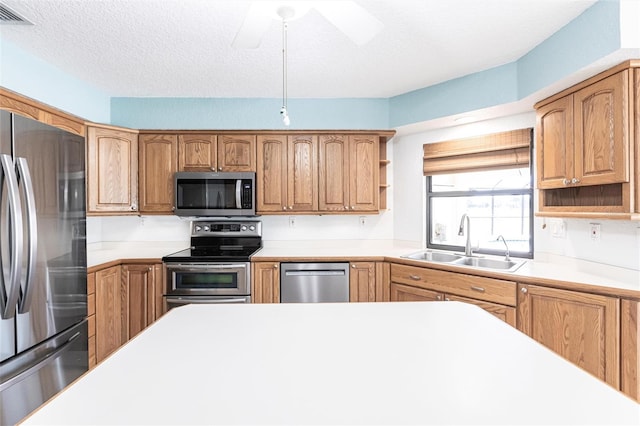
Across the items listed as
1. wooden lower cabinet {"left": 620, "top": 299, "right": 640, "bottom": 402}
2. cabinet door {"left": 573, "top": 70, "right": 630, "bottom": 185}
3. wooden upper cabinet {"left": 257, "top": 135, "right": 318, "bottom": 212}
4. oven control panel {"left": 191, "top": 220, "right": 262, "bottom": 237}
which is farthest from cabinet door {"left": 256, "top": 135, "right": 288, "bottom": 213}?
wooden lower cabinet {"left": 620, "top": 299, "right": 640, "bottom": 402}

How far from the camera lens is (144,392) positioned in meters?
0.68

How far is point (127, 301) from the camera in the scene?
2.81 m

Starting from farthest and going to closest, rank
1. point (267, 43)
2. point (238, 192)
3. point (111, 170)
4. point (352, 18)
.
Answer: point (238, 192) → point (111, 170) → point (267, 43) → point (352, 18)

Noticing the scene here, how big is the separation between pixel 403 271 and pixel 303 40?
78.0 inches

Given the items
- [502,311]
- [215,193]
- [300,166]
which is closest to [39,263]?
[215,193]

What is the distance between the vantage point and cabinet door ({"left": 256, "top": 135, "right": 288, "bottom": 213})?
3.18 m

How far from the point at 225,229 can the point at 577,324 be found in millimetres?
2968

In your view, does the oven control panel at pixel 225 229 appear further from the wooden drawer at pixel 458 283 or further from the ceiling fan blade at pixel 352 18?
the ceiling fan blade at pixel 352 18

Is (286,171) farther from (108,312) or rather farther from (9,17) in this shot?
(9,17)

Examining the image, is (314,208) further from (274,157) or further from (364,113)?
(364,113)

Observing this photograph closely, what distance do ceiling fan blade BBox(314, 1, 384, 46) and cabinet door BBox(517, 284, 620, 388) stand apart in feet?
6.10

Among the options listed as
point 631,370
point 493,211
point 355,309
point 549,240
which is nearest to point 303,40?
point 355,309

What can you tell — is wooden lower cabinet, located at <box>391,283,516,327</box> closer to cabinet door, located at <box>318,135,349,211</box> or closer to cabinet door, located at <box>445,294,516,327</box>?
cabinet door, located at <box>445,294,516,327</box>

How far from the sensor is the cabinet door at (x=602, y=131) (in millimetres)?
1758
